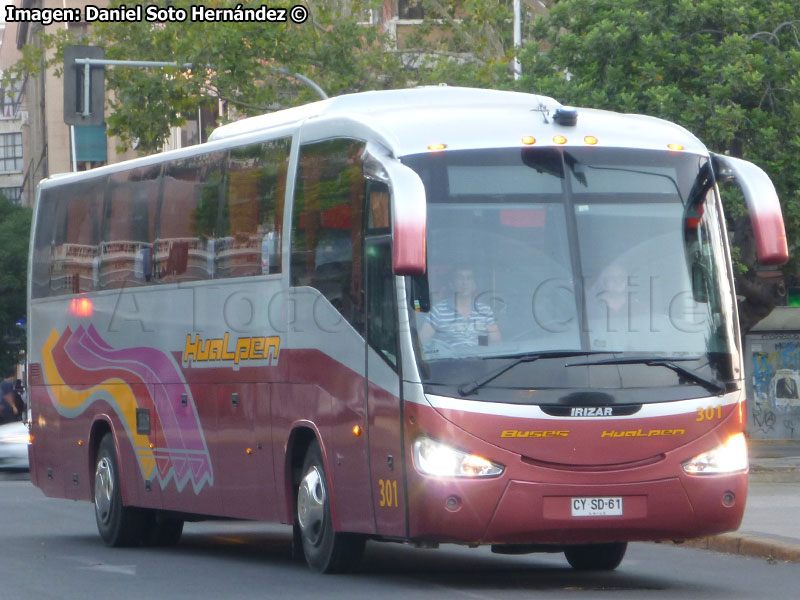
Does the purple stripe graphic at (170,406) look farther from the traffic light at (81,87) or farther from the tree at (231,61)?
the tree at (231,61)

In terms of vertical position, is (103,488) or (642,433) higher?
(642,433)

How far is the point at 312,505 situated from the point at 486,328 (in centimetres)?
218

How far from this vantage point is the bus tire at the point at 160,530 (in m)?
15.8

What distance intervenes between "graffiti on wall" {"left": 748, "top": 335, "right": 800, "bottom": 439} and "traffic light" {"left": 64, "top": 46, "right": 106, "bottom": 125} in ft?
55.1

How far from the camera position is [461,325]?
1042 centimetres

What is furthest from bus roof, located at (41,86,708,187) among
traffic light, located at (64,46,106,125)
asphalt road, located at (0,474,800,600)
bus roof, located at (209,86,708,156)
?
traffic light, located at (64,46,106,125)

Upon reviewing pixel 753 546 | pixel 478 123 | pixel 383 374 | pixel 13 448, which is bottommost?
pixel 13 448

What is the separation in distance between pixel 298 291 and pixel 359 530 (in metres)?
1.93

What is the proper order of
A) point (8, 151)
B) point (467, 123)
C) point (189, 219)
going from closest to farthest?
point (467, 123) → point (189, 219) → point (8, 151)

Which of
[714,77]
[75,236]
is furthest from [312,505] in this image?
[714,77]

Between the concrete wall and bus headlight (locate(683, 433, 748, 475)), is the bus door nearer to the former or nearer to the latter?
bus headlight (locate(683, 433, 748, 475))

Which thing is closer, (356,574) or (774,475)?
(356,574)

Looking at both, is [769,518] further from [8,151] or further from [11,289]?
[8,151]

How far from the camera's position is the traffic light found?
2444 centimetres
